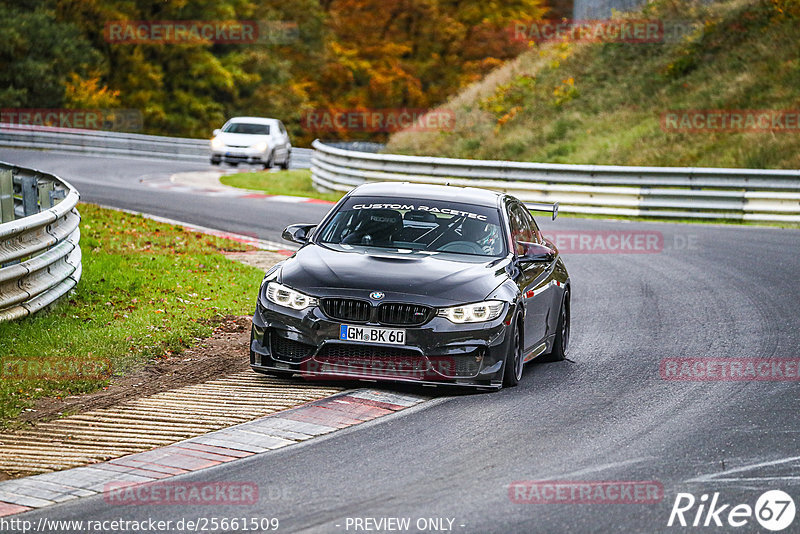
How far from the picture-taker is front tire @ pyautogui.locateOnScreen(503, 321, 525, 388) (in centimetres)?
927

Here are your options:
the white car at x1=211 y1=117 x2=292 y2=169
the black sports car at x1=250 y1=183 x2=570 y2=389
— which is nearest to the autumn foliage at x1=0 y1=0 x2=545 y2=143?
the white car at x1=211 y1=117 x2=292 y2=169

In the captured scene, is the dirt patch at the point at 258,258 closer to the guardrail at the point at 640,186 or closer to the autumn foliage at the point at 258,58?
the guardrail at the point at 640,186

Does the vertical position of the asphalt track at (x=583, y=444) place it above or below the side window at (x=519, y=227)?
below

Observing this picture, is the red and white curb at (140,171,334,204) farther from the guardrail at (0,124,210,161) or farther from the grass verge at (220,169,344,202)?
the guardrail at (0,124,210,161)

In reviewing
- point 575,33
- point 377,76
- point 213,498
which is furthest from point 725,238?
point 377,76

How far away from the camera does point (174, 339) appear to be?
10719mm

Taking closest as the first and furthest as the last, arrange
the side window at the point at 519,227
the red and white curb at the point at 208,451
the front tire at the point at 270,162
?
the red and white curb at the point at 208,451 < the side window at the point at 519,227 < the front tire at the point at 270,162

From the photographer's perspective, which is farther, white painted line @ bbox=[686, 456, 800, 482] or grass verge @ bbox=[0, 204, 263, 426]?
grass verge @ bbox=[0, 204, 263, 426]

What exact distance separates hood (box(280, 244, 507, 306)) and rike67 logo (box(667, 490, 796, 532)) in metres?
3.02

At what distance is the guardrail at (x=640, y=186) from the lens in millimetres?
23578

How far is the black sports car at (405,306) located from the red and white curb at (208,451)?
1.16ft

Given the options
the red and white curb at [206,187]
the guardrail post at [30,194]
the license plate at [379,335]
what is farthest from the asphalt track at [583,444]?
the red and white curb at [206,187]

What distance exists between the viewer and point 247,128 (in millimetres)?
38125

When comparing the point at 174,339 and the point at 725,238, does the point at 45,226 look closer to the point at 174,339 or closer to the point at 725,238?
the point at 174,339
